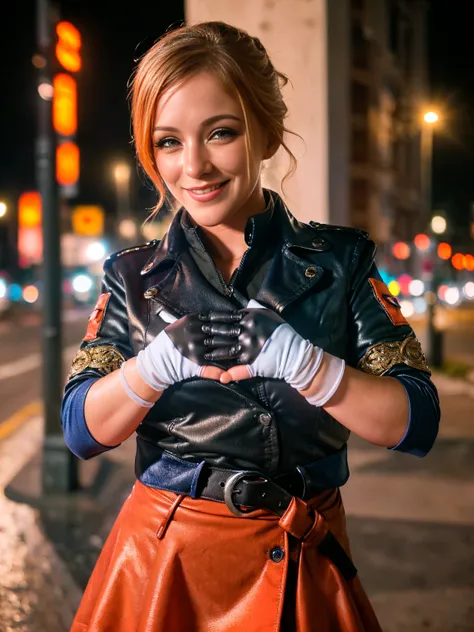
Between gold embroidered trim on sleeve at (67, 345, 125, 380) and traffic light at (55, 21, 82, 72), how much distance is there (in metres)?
4.57

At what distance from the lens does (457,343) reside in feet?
55.8

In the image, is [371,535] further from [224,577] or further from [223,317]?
[223,317]

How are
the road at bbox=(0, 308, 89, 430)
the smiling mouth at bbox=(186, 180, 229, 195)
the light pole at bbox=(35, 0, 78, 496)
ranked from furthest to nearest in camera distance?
the road at bbox=(0, 308, 89, 430)
the light pole at bbox=(35, 0, 78, 496)
the smiling mouth at bbox=(186, 180, 229, 195)

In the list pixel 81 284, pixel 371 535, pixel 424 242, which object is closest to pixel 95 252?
pixel 81 284

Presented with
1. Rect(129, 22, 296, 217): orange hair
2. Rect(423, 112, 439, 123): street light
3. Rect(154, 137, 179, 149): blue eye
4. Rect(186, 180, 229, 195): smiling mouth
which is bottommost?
Rect(186, 180, 229, 195): smiling mouth

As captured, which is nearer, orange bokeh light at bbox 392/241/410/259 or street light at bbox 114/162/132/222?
street light at bbox 114/162/132/222

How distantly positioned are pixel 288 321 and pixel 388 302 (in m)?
0.24

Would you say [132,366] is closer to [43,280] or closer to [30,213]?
[43,280]

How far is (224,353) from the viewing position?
132cm

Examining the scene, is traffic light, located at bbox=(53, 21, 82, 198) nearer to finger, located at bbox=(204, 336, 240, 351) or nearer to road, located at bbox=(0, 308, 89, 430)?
road, located at bbox=(0, 308, 89, 430)

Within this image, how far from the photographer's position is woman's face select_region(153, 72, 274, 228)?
1497 mm

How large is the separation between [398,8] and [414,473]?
115ft

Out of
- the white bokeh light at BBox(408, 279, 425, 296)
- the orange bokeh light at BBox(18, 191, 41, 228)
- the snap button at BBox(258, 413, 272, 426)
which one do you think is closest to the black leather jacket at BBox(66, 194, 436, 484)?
the snap button at BBox(258, 413, 272, 426)

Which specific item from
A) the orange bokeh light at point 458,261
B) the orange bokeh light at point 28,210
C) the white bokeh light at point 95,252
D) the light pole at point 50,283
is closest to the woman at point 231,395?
the light pole at point 50,283
